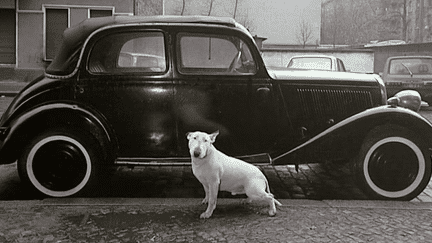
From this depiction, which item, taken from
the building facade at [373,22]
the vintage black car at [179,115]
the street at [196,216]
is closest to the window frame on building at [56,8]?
the street at [196,216]

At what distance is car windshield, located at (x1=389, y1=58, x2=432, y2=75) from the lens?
54.7ft

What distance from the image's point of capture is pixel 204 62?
234 inches

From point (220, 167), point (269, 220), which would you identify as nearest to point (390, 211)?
point (269, 220)

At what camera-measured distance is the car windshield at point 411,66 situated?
1667cm

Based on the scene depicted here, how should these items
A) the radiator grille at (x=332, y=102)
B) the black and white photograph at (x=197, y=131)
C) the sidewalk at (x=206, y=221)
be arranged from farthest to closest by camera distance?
the radiator grille at (x=332, y=102), the black and white photograph at (x=197, y=131), the sidewalk at (x=206, y=221)

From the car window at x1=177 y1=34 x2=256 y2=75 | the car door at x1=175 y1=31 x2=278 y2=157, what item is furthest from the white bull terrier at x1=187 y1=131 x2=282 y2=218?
the car window at x1=177 y1=34 x2=256 y2=75

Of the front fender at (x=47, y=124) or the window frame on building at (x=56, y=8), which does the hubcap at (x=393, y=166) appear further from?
the window frame on building at (x=56, y=8)

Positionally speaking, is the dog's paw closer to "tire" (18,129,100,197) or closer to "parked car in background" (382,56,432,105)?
"tire" (18,129,100,197)

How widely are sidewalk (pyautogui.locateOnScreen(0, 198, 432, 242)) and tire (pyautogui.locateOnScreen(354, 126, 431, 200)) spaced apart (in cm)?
17

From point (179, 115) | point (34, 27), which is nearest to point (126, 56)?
point (179, 115)

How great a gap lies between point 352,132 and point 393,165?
52 cm

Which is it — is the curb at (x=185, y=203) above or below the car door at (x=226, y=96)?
below

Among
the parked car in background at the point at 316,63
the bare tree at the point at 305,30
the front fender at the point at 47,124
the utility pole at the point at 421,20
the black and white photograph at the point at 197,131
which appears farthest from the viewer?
the utility pole at the point at 421,20

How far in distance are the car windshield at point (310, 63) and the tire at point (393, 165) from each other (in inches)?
291
